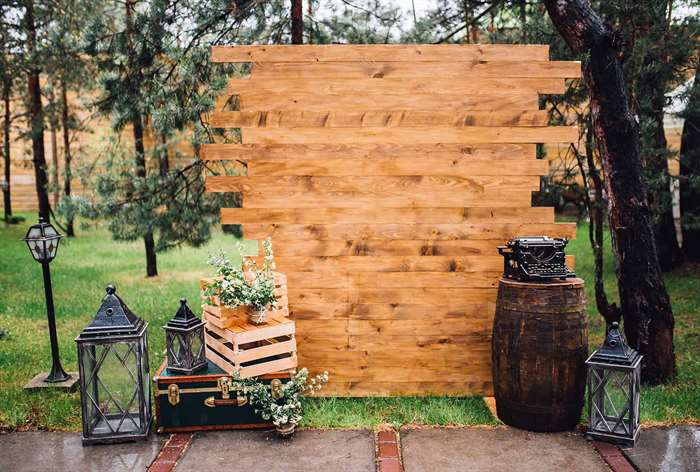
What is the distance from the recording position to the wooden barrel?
4.19 m

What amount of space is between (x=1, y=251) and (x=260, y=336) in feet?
39.0

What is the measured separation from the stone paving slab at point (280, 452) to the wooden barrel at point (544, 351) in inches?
43.2

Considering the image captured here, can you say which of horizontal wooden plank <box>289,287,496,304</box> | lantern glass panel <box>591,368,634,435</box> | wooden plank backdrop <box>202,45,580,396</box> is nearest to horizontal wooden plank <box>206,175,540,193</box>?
wooden plank backdrop <box>202,45,580,396</box>

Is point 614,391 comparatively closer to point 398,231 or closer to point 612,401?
point 612,401

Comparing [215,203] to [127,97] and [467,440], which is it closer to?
[127,97]

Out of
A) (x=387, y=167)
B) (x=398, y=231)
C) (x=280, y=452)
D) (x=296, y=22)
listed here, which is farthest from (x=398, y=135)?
(x=296, y=22)

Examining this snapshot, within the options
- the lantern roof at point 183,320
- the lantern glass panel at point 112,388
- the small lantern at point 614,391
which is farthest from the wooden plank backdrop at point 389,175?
the lantern glass panel at point 112,388

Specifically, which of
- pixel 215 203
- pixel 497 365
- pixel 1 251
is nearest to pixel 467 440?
pixel 497 365

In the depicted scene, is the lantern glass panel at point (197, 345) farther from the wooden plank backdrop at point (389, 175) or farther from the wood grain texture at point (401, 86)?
the wood grain texture at point (401, 86)

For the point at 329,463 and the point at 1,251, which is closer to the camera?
the point at 329,463

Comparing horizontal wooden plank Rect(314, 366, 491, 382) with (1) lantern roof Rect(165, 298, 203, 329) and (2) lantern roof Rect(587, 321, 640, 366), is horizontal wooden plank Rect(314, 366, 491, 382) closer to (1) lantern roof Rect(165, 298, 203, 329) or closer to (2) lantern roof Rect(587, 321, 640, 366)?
(2) lantern roof Rect(587, 321, 640, 366)

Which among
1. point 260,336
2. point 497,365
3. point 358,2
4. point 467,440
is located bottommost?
point 467,440

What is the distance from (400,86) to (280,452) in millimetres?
2836

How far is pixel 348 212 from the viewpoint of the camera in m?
4.91
